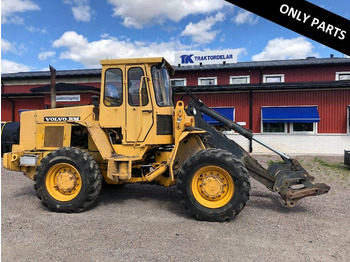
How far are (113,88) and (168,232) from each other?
3073mm

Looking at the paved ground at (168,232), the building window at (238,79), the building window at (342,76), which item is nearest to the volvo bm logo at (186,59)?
the building window at (238,79)

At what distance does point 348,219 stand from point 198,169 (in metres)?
2.90

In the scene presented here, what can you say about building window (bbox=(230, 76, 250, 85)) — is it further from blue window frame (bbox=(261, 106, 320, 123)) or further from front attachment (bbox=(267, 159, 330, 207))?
front attachment (bbox=(267, 159, 330, 207))

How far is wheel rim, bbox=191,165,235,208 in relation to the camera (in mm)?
4773

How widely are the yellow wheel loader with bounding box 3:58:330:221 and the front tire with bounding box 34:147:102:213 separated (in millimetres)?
18

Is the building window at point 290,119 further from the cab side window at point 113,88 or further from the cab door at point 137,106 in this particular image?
the cab side window at point 113,88

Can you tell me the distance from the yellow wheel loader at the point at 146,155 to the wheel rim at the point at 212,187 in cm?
2

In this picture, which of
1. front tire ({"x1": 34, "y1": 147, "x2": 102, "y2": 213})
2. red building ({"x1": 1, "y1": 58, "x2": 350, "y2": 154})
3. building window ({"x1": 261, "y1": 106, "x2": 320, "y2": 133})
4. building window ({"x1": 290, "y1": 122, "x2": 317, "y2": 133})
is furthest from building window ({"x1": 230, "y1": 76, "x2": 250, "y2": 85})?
front tire ({"x1": 34, "y1": 147, "x2": 102, "y2": 213})

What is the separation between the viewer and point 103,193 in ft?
21.9

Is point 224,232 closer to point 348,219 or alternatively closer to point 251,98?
point 348,219

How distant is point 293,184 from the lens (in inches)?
204

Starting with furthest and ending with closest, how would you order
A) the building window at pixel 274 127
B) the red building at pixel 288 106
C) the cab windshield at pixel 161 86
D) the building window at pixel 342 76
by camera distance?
the building window at pixel 342 76
the building window at pixel 274 127
the red building at pixel 288 106
the cab windshield at pixel 161 86

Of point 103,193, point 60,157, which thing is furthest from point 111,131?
point 103,193

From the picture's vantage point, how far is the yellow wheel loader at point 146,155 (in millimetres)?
4797
